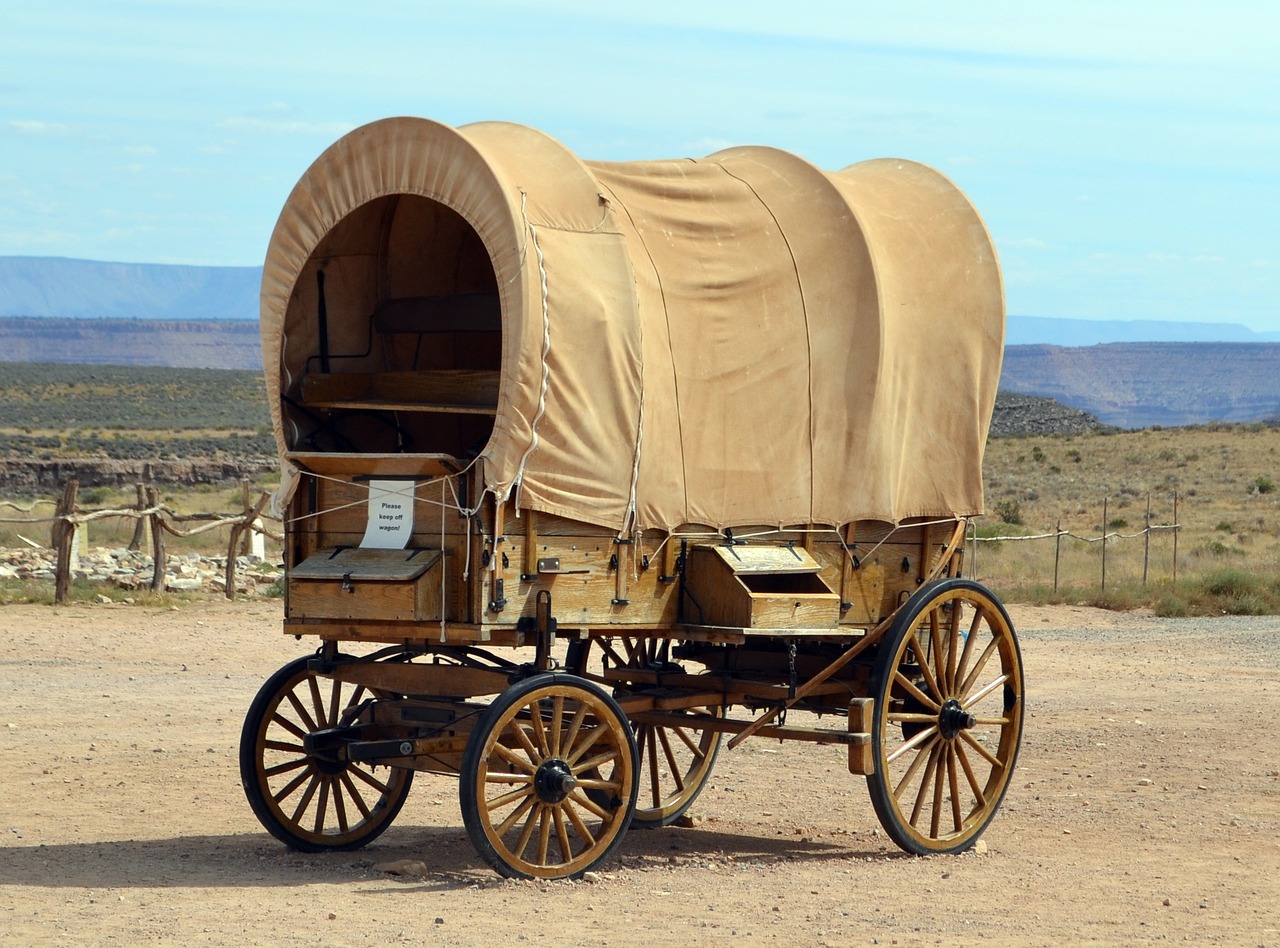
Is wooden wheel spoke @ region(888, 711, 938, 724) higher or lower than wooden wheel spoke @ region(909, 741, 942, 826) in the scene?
higher

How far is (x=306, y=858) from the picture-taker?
27.1ft

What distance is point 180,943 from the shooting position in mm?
6188

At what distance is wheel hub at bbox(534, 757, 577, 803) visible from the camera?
7328 mm

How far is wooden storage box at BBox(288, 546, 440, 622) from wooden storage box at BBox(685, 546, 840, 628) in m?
1.32

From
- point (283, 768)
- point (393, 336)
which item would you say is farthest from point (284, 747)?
point (393, 336)

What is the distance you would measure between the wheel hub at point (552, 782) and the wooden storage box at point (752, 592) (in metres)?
1.05

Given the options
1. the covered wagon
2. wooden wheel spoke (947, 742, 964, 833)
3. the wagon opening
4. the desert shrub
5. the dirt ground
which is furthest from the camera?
the desert shrub

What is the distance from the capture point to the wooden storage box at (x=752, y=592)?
25.8ft

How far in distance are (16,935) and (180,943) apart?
0.64m

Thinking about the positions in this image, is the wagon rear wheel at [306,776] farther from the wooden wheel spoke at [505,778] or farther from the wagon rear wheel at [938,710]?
the wagon rear wheel at [938,710]

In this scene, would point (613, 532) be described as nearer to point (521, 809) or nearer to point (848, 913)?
point (521, 809)

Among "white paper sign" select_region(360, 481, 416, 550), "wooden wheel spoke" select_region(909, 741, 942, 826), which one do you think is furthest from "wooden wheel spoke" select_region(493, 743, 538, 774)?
"wooden wheel spoke" select_region(909, 741, 942, 826)

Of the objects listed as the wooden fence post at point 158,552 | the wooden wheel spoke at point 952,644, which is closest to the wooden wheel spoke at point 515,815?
the wooden wheel spoke at point 952,644

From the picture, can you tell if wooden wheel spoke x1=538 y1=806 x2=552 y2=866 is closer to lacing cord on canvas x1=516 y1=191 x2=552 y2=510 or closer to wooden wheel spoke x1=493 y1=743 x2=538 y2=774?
wooden wheel spoke x1=493 y1=743 x2=538 y2=774
